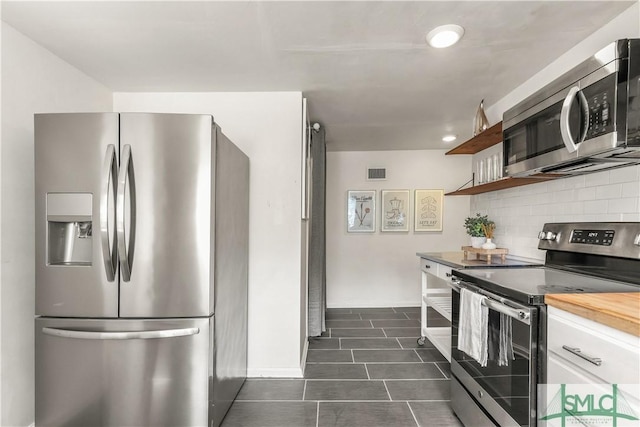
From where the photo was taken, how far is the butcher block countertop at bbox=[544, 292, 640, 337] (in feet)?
2.90

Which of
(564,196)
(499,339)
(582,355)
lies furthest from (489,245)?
(582,355)

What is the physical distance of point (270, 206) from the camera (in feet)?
7.94

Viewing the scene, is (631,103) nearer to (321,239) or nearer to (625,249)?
(625,249)

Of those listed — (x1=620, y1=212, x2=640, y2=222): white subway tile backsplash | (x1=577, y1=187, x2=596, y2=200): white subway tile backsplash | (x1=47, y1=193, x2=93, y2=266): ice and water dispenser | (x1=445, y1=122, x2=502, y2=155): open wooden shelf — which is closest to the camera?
(x1=620, y1=212, x2=640, y2=222): white subway tile backsplash

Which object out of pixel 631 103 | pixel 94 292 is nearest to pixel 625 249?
pixel 631 103

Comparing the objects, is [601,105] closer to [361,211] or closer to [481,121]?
[481,121]

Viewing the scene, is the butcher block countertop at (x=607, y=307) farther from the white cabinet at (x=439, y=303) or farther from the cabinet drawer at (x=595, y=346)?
the white cabinet at (x=439, y=303)

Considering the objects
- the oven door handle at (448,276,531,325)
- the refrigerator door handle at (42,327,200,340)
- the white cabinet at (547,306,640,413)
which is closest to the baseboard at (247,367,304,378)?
the refrigerator door handle at (42,327,200,340)

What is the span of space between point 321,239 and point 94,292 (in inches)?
83.3

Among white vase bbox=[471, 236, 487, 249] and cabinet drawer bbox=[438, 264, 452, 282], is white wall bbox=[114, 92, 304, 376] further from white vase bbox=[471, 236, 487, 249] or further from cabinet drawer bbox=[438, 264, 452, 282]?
white vase bbox=[471, 236, 487, 249]

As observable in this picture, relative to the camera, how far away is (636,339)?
0.87 meters

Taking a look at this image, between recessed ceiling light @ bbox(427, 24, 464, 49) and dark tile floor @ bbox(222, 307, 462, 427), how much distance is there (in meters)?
2.22

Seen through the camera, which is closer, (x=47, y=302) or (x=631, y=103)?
(x=631, y=103)

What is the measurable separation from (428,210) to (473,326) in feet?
9.71
